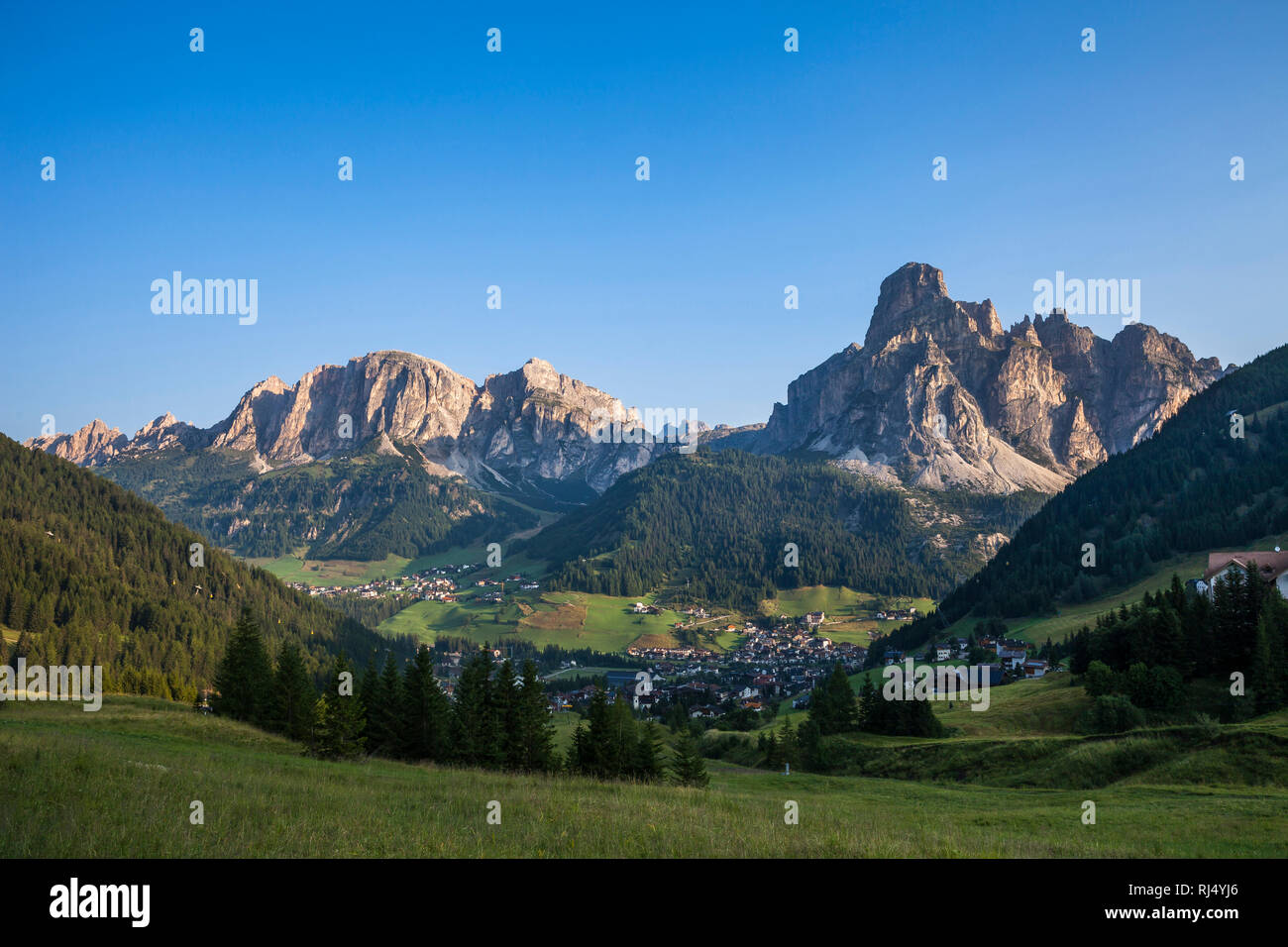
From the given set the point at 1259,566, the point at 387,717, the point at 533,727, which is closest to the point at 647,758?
the point at 533,727

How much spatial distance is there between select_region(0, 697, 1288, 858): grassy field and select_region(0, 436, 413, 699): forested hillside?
232 feet

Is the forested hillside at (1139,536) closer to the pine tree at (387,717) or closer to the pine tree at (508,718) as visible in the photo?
the pine tree at (508,718)

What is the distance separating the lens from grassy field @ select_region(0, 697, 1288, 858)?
542 inches

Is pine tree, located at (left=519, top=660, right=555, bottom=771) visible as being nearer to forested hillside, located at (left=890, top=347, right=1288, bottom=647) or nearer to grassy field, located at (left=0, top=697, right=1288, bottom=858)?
grassy field, located at (left=0, top=697, right=1288, bottom=858)

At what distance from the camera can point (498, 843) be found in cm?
1451

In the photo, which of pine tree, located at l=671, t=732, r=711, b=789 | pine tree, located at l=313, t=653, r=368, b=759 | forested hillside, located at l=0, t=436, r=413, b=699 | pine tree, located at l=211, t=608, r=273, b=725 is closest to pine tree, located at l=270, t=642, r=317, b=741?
pine tree, located at l=211, t=608, r=273, b=725

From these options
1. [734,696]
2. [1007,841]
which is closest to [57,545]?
[734,696]

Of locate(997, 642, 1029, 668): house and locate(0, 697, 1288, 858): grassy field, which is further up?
locate(0, 697, 1288, 858): grassy field

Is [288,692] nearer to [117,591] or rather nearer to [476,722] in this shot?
[476,722]

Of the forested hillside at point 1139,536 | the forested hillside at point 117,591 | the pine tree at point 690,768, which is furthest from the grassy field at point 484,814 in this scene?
the forested hillside at point 1139,536

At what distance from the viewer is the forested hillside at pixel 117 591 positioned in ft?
395

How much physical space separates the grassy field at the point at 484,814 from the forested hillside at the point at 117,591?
232 ft
